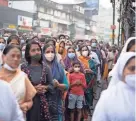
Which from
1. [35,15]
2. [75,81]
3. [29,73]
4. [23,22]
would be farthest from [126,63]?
[35,15]

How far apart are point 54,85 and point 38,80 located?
456 millimetres

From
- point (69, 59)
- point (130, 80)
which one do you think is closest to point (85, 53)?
point (69, 59)

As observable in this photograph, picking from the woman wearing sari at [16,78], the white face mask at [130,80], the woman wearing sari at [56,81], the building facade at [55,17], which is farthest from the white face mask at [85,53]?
the building facade at [55,17]

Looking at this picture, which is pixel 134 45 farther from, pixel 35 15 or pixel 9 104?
pixel 35 15

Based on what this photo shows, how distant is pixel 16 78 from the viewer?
413 centimetres

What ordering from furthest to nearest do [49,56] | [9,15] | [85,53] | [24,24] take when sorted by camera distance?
1. [24,24]
2. [9,15]
3. [85,53]
4. [49,56]

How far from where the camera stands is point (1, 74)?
4.20m

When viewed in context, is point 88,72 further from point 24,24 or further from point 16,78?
point 24,24

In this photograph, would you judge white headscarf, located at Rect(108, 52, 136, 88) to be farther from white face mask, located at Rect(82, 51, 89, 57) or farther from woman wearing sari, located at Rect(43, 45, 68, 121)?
white face mask, located at Rect(82, 51, 89, 57)

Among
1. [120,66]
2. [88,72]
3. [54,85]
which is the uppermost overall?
[120,66]

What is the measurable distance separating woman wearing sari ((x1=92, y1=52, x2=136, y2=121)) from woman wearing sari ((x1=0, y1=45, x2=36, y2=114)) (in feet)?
4.47

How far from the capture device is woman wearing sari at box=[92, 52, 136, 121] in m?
2.79

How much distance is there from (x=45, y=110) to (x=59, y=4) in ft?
225

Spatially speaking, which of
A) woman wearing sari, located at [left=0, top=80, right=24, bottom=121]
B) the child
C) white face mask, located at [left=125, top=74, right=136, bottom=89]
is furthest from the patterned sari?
white face mask, located at [left=125, top=74, right=136, bottom=89]
